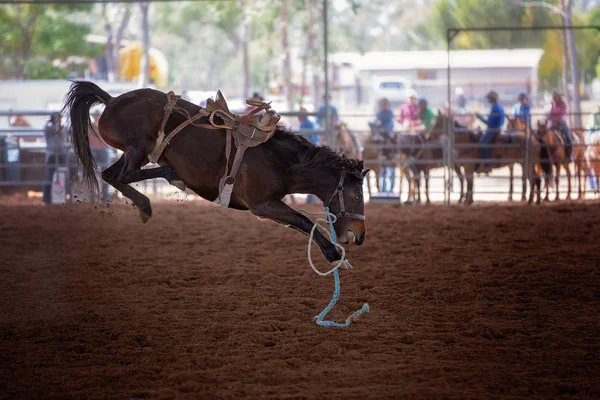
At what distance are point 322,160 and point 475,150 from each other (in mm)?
9378

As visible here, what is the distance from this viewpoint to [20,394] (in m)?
4.35

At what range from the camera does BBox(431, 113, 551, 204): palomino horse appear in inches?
578

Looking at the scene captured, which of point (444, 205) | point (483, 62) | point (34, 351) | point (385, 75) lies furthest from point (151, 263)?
point (385, 75)

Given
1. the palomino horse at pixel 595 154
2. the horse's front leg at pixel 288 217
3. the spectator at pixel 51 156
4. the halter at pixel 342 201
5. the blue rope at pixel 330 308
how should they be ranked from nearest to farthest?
the blue rope at pixel 330 308 < the halter at pixel 342 201 < the horse's front leg at pixel 288 217 < the spectator at pixel 51 156 < the palomino horse at pixel 595 154

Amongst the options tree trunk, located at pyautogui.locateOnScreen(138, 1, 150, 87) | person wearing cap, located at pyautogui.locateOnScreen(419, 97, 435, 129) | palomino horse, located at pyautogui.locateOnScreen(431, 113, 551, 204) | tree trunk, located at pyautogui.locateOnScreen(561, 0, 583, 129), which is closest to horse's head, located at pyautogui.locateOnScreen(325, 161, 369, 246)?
palomino horse, located at pyautogui.locateOnScreen(431, 113, 551, 204)

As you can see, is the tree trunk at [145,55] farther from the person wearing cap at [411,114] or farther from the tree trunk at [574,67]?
the tree trunk at [574,67]

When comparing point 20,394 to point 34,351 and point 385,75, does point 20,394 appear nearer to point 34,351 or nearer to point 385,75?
point 34,351

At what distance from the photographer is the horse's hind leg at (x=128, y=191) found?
22.9ft

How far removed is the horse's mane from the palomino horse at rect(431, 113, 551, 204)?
8491 millimetres

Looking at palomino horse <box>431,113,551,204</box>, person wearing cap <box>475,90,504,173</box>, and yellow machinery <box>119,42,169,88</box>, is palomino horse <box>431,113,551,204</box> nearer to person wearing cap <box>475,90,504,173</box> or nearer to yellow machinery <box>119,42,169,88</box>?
person wearing cap <box>475,90,504,173</box>

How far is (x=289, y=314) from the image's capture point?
6.19 meters

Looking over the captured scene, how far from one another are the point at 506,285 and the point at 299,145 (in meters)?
2.28

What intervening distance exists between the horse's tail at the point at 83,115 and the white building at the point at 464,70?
23.4m

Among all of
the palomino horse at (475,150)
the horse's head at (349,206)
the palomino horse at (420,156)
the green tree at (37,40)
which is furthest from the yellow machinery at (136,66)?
the horse's head at (349,206)
